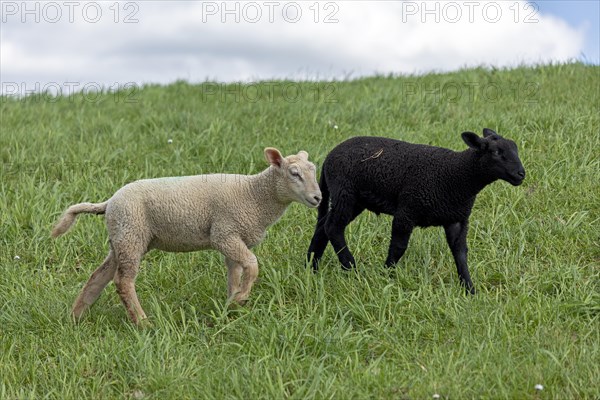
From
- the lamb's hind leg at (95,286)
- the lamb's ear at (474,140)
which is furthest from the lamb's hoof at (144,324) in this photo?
the lamb's ear at (474,140)

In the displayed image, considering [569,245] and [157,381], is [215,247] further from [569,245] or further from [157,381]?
[569,245]

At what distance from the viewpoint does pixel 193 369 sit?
5055 millimetres

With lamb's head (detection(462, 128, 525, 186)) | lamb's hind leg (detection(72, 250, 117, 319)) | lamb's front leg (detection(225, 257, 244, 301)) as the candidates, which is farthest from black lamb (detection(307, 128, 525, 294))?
lamb's hind leg (detection(72, 250, 117, 319))

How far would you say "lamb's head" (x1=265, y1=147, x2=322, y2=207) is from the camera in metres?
5.48

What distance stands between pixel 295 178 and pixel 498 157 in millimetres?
1444

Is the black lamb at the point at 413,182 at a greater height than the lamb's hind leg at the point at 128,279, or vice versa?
the black lamb at the point at 413,182

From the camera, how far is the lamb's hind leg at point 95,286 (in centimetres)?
597

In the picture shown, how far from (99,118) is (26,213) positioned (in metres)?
3.78

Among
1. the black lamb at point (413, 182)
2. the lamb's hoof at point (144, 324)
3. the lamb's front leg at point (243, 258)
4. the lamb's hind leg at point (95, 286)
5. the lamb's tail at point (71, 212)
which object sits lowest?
the lamb's hoof at point (144, 324)

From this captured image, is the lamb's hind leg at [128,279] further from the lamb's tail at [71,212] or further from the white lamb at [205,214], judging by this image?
the lamb's tail at [71,212]

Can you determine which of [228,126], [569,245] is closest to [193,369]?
[569,245]

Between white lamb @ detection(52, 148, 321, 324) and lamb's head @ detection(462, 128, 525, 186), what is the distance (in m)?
1.20

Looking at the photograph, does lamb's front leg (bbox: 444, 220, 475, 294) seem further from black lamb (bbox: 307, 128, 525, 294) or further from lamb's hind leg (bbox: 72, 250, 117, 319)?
lamb's hind leg (bbox: 72, 250, 117, 319)

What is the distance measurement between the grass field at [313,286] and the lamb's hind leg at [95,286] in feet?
0.35
